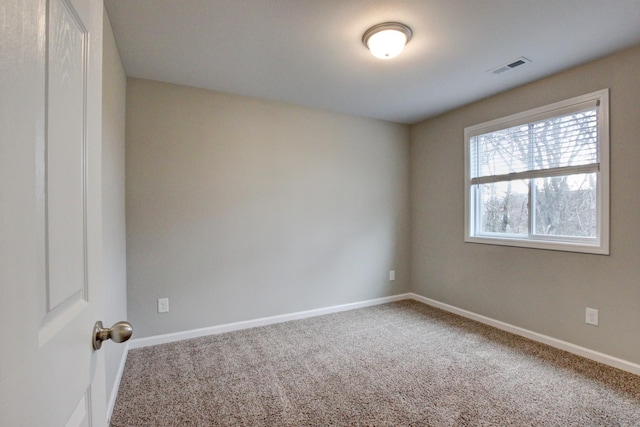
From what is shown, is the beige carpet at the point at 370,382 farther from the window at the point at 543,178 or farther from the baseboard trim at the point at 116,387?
the window at the point at 543,178

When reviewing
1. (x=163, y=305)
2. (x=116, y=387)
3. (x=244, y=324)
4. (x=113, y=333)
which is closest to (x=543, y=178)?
(x=244, y=324)

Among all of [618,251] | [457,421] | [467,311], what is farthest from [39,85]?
[467,311]

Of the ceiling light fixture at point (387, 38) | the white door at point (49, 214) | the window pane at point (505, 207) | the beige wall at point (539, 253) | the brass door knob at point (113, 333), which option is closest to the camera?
the white door at point (49, 214)

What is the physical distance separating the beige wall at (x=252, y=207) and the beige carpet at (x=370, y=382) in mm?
499

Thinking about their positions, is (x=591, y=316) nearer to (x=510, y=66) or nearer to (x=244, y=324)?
(x=510, y=66)

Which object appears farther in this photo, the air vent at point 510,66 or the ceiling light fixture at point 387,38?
the air vent at point 510,66

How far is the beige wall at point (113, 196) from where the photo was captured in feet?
5.96

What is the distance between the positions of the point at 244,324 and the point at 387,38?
2845 millimetres

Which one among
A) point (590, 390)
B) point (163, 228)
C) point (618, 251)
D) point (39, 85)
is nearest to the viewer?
point (39, 85)

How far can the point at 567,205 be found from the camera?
8.88 feet

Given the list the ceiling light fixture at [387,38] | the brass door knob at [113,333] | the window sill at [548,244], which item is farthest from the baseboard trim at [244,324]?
the ceiling light fixture at [387,38]

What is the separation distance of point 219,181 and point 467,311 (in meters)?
3.07

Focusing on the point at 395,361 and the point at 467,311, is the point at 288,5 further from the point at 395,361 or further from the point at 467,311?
the point at 467,311

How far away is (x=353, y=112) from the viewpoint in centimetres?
376
